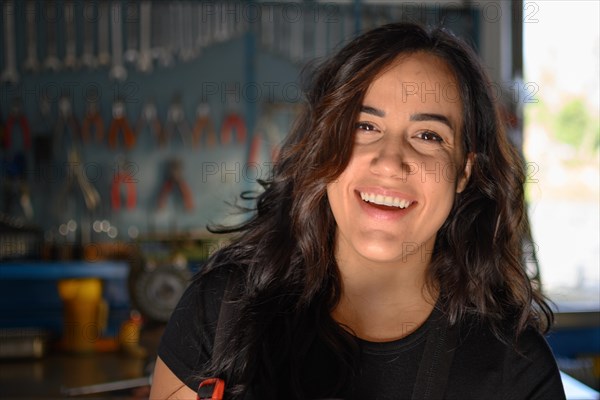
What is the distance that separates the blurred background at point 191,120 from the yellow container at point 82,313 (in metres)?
0.17

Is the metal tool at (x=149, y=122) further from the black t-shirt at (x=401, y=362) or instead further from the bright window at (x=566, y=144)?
the black t-shirt at (x=401, y=362)

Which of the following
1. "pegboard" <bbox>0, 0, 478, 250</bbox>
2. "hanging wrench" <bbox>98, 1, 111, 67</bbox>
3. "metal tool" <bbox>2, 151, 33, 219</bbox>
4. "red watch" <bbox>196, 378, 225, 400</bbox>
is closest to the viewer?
"red watch" <bbox>196, 378, 225, 400</bbox>

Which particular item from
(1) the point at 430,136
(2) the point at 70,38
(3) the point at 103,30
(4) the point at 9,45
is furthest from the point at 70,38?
(1) the point at 430,136

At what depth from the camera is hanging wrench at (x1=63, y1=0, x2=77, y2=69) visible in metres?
3.50

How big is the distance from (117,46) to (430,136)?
2520 mm

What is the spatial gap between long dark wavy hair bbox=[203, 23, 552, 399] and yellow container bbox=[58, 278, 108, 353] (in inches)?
64.0

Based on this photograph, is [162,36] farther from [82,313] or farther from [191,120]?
[82,313]

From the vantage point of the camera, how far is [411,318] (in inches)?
54.0

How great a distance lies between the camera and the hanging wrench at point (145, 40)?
3.53 meters

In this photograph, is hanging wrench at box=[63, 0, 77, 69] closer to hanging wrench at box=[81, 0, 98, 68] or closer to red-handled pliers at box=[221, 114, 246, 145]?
hanging wrench at box=[81, 0, 98, 68]

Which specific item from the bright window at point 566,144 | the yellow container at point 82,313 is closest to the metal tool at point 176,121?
the yellow container at point 82,313

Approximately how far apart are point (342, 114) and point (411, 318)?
406 mm

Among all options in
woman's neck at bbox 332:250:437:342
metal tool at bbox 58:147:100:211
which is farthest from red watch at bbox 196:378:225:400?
metal tool at bbox 58:147:100:211

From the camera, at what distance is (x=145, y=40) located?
139 inches
